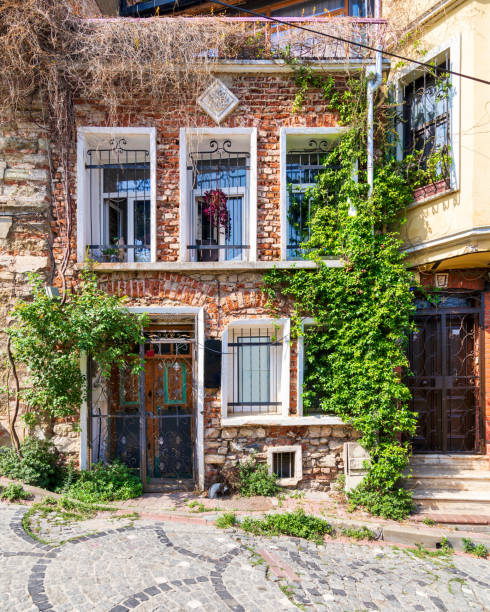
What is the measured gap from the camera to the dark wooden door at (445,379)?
20.3ft

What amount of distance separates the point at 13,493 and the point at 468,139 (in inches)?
303

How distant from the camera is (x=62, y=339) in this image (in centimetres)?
514

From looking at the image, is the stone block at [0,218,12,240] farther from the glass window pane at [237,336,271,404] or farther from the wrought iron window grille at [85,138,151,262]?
the glass window pane at [237,336,271,404]

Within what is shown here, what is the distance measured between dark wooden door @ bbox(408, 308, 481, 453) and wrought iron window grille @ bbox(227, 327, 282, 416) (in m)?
2.28

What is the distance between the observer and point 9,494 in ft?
16.0

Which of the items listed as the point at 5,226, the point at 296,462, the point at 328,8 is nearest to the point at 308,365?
the point at 296,462

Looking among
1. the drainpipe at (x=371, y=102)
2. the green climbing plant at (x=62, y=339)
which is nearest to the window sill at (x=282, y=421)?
the green climbing plant at (x=62, y=339)

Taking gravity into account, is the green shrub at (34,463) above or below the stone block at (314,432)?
below

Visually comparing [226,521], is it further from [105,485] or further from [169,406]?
[169,406]

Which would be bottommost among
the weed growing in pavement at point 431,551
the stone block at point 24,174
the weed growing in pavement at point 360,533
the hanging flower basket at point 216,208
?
the weed growing in pavement at point 431,551

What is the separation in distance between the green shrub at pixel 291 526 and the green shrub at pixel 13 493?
2.90 m

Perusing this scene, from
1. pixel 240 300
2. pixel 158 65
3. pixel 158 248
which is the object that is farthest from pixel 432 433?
pixel 158 65

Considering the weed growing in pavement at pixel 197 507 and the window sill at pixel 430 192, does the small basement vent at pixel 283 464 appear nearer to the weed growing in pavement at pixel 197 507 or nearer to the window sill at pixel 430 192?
the weed growing in pavement at pixel 197 507

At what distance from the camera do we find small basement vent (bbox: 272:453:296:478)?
19.2ft
